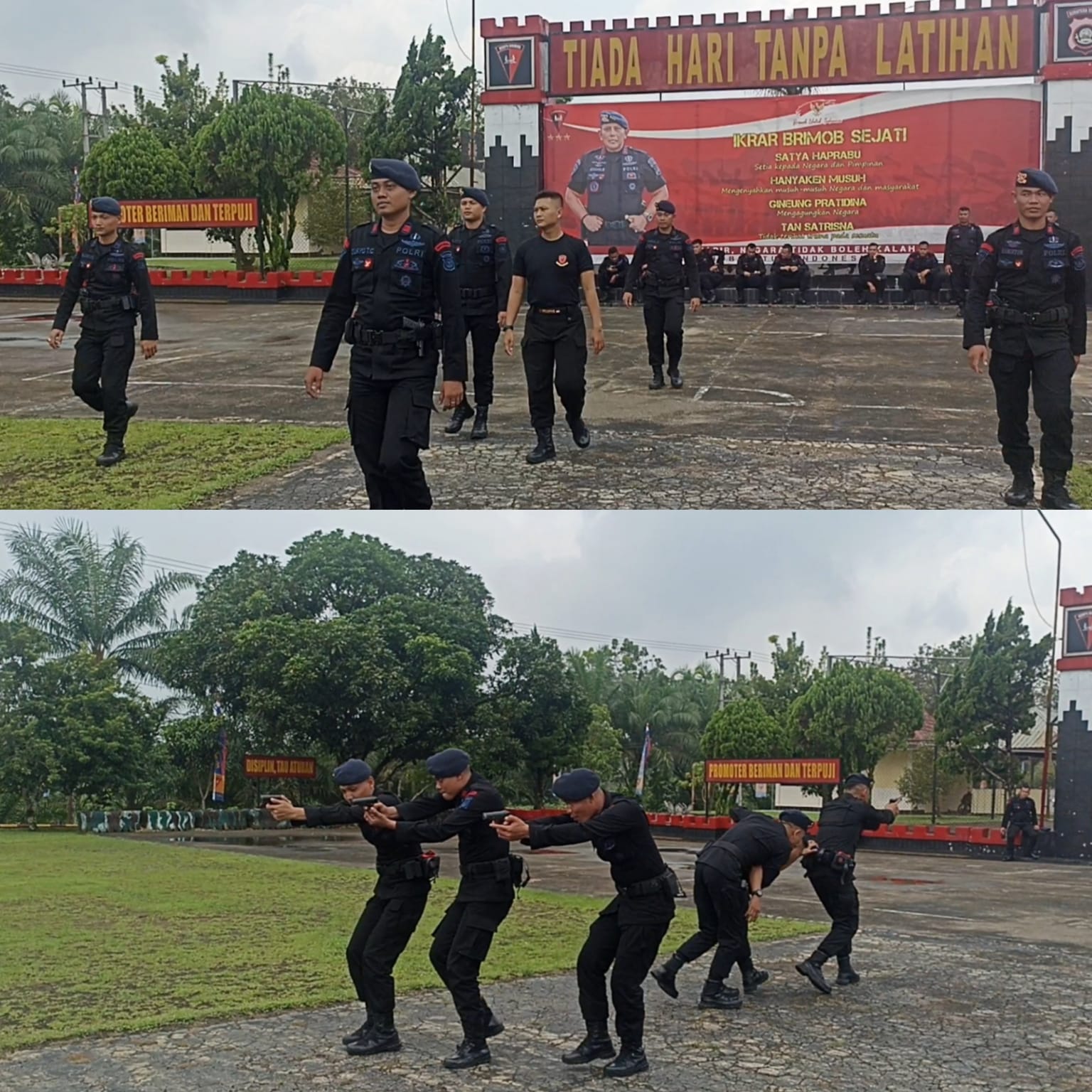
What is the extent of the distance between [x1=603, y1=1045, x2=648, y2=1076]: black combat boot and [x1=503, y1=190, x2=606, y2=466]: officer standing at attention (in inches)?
220

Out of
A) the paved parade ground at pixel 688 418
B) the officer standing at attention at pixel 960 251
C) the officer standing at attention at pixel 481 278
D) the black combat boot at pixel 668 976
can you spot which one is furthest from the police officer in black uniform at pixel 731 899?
the officer standing at attention at pixel 960 251

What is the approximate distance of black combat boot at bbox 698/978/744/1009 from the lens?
23.2ft

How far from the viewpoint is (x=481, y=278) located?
11.7 meters

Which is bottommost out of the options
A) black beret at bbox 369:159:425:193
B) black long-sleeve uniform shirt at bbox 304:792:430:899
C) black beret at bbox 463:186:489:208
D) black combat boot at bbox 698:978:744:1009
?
black combat boot at bbox 698:978:744:1009

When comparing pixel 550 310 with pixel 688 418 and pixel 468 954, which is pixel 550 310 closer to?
pixel 688 418

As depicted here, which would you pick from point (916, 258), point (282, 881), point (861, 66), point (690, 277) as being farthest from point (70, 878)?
point (861, 66)

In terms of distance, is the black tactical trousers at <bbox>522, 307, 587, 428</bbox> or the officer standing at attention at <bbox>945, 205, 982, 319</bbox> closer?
the black tactical trousers at <bbox>522, 307, 587, 428</bbox>

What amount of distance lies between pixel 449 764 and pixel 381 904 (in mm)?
699

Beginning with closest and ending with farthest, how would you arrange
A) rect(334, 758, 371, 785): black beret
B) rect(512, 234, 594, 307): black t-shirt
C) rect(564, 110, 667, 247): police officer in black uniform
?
1. rect(334, 758, 371, 785): black beret
2. rect(512, 234, 594, 307): black t-shirt
3. rect(564, 110, 667, 247): police officer in black uniform

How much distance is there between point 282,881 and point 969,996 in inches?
301

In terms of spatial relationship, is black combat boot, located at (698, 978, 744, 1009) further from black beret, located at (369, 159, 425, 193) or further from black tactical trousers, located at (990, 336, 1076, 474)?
black beret, located at (369, 159, 425, 193)

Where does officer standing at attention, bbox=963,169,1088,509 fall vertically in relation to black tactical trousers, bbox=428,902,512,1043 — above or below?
above

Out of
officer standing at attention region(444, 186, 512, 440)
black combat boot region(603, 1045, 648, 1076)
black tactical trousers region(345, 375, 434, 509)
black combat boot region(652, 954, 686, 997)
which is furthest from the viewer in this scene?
officer standing at attention region(444, 186, 512, 440)

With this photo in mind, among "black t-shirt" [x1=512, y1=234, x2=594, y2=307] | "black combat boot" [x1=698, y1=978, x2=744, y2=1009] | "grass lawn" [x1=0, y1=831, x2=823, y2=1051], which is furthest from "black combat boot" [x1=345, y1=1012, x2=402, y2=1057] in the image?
"black t-shirt" [x1=512, y1=234, x2=594, y2=307]
